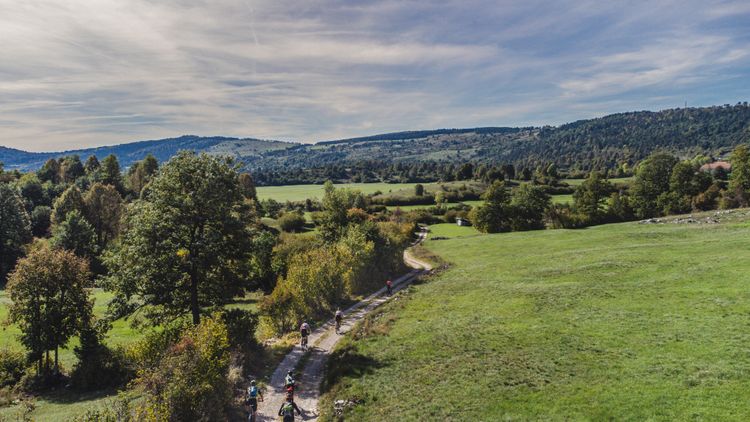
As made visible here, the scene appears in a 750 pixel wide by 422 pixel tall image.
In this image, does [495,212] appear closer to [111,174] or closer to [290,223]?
[290,223]

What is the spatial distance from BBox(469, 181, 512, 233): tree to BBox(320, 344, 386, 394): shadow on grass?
256 ft

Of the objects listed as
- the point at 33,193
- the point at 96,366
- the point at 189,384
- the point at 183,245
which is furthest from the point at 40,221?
the point at 189,384

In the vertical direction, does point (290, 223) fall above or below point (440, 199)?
below

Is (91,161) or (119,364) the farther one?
(91,161)

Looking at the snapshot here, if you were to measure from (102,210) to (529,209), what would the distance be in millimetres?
99161

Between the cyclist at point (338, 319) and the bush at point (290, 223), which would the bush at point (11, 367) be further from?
the bush at point (290, 223)

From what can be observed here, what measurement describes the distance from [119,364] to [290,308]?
14346 millimetres

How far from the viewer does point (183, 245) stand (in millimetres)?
31547

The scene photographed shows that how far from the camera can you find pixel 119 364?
31641 millimetres

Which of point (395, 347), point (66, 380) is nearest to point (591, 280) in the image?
point (395, 347)

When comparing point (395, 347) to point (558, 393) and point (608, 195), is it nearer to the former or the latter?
point (558, 393)

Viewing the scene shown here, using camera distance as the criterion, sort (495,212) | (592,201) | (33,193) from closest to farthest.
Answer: (592,201) → (495,212) → (33,193)

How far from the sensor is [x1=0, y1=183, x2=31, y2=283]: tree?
77875 mm

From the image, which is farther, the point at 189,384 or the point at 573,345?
the point at 573,345
